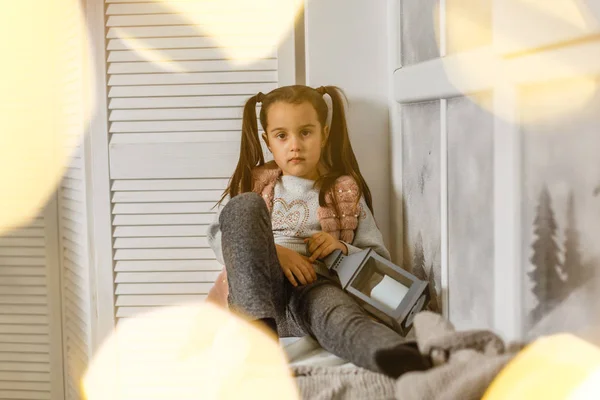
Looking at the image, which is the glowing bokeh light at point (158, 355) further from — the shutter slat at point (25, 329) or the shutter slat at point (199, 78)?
the shutter slat at point (199, 78)

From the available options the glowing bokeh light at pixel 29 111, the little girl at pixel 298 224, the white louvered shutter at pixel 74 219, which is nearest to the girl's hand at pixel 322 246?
the little girl at pixel 298 224

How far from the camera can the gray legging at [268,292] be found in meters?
1.14

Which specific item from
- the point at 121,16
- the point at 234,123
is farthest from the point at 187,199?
the point at 121,16

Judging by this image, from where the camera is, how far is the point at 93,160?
1756mm

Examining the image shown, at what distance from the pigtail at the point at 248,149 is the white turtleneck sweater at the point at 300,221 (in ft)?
0.38

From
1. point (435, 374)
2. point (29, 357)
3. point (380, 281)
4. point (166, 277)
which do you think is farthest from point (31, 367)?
point (435, 374)

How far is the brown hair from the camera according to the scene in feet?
4.90

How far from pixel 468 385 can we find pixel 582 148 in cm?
29

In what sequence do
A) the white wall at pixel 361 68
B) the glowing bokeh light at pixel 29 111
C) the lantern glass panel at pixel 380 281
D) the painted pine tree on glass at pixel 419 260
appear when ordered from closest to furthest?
the lantern glass panel at pixel 380 281 < the painted pine tree on glass at pixel 419 260 < the white wall at pixel 361 68 < the glowing bokeh light at pixel 29 111

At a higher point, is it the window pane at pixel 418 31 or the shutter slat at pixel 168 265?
the window pane at pixel 418 31

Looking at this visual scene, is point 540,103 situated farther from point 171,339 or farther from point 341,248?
point 171,339

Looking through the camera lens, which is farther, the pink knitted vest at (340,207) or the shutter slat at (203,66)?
the shutter slat at (203,66)

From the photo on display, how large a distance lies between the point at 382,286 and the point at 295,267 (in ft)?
0.57

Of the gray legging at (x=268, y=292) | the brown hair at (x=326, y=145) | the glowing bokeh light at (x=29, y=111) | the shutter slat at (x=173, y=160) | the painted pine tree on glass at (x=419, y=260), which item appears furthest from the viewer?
the glowing bokeh light at (x=29, y=111)
